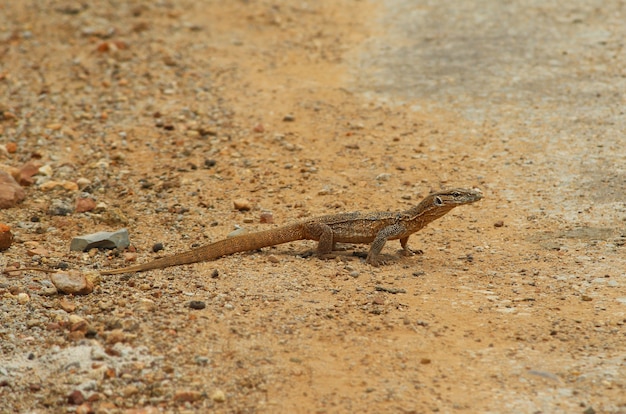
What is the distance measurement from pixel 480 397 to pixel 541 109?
6645 millimetres

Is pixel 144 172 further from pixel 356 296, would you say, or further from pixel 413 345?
pixel 413 345

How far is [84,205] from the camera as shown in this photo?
30.1ft

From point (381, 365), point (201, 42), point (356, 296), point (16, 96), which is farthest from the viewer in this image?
point (201, 42)

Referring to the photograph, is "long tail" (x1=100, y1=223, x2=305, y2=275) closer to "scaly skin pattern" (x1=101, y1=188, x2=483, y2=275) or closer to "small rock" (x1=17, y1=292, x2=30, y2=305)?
"scaly skin pattern" (x1=101, y1=188, x2=483, y2=275)

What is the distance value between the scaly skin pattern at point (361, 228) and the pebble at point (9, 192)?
9.11 ft

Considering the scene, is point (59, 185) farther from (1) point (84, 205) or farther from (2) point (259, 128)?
(2) point (259, 128)

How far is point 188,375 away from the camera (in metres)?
5.75

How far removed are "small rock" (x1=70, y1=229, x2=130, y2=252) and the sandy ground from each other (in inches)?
5.3

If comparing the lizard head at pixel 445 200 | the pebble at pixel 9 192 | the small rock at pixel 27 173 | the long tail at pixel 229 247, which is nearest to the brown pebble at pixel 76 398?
the long tail at pixel 229 247

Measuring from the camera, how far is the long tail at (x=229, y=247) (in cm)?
747

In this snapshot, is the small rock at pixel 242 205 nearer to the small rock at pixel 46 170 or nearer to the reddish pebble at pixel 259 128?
the reddish pebble at pixel 259 128

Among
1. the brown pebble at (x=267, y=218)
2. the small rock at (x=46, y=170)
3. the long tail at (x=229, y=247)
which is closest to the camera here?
the long tail at (x=229, y=247)

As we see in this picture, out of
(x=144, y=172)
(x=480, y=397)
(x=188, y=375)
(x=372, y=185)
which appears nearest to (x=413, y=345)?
(x=480, y=397)

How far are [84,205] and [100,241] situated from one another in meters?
1.31
